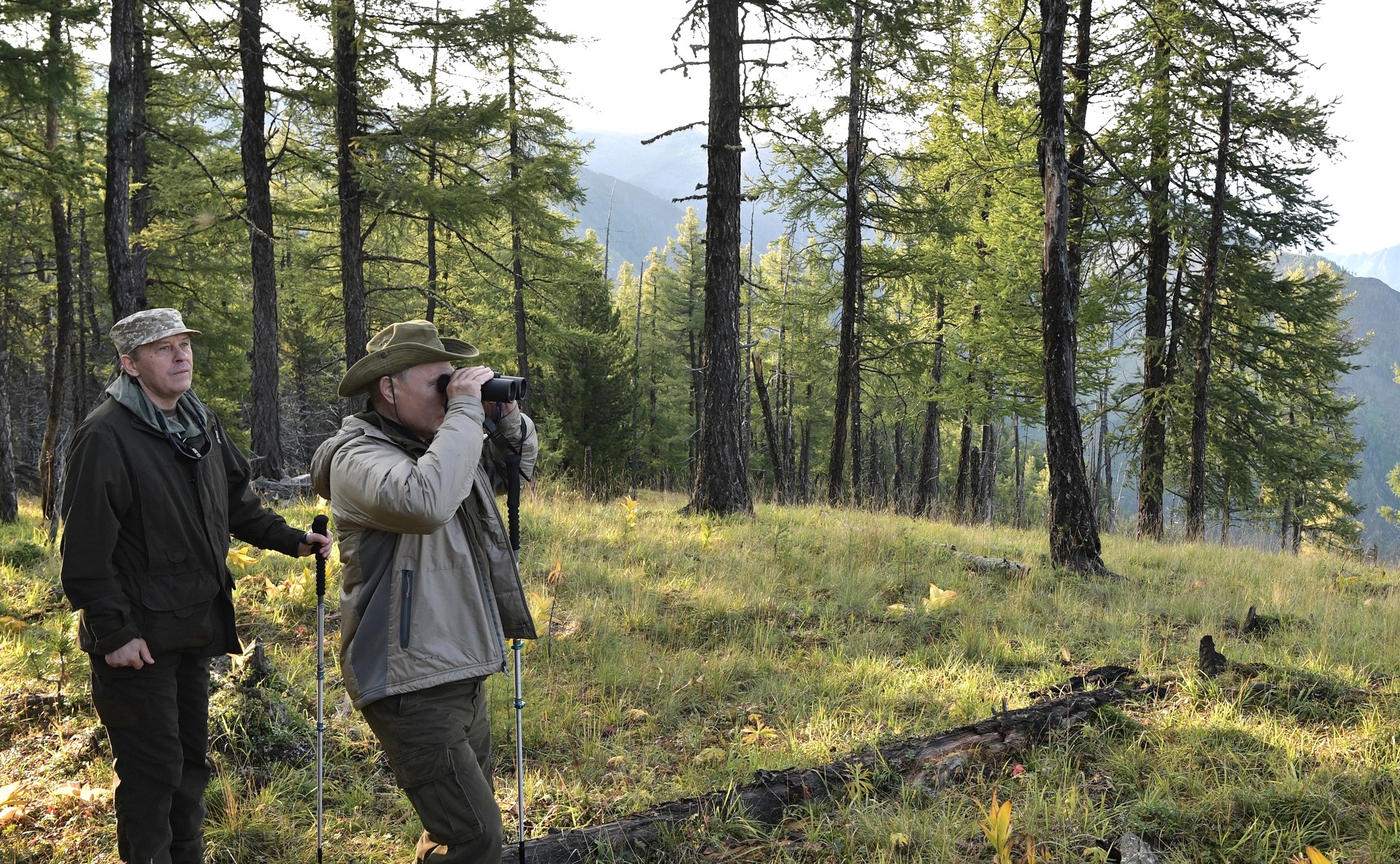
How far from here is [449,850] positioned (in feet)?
8.16

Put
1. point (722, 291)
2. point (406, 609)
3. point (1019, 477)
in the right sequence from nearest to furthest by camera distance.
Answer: point (406, 609), point (722, 291), point (1019, 477)

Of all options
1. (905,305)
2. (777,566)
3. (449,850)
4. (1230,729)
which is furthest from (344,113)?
(905,305)

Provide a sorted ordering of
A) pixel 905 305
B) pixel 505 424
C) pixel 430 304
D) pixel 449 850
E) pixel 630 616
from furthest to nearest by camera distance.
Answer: pixel 905 305
pixel 430 304
pixel 630 616
pixel 505 424
pixel 449 850

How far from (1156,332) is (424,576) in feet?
52.4

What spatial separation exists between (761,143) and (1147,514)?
991cm

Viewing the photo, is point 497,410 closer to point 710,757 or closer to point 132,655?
point 132,655

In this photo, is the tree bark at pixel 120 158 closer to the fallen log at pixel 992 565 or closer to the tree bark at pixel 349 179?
the tree bark at pixel 349 179

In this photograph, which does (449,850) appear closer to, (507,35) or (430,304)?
(507,35)

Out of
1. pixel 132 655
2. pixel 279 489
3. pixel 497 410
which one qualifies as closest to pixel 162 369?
pixel 132 655

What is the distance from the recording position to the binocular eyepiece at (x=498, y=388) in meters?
2.78

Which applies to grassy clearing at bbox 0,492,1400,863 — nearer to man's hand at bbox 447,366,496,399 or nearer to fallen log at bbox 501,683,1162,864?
fallen log at bbox 501,683,1162,864

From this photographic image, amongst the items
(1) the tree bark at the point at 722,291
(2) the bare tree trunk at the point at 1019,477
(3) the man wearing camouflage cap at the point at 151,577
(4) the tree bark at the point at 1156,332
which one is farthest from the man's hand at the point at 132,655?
Result: (2) the bare tree trunk at the point at 1019,477

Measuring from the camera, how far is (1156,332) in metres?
15.1

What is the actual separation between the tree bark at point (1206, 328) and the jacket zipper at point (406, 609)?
14.7m
